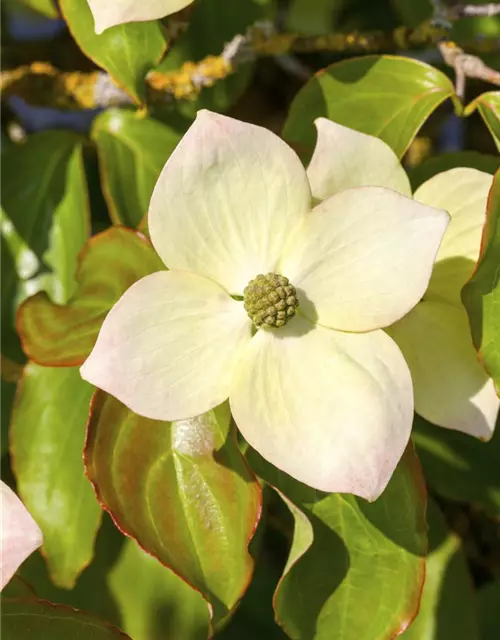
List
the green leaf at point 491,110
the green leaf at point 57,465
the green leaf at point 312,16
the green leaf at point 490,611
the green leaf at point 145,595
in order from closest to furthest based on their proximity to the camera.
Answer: the green leaf at point 491,110 → the green leaf at point 57,465 → the green leaf at point 145,595 → the green leaf at point 490,611 → the green leaf at point 312,16

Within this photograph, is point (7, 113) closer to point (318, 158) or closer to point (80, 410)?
point (80, 410)

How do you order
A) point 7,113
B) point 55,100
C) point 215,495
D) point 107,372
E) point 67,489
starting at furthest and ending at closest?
1. point 7,113
2. point 55,100
3. point 67,489
4. point 215,495
5. point 107,372

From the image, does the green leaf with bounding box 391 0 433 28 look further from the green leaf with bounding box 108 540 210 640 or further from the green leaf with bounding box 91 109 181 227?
the green leaf with bounding box 108 540 210 640

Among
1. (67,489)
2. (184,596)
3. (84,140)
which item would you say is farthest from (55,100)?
(184,596)

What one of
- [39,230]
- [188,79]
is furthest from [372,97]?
[39,230]

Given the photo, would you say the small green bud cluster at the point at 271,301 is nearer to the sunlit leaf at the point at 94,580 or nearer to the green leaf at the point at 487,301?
the green leaf at the point at 487,301

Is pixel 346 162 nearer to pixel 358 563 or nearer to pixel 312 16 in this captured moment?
pixel 358 563

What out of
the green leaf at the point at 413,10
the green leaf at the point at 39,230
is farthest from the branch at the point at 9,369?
the green leaf at the point at 413,10
